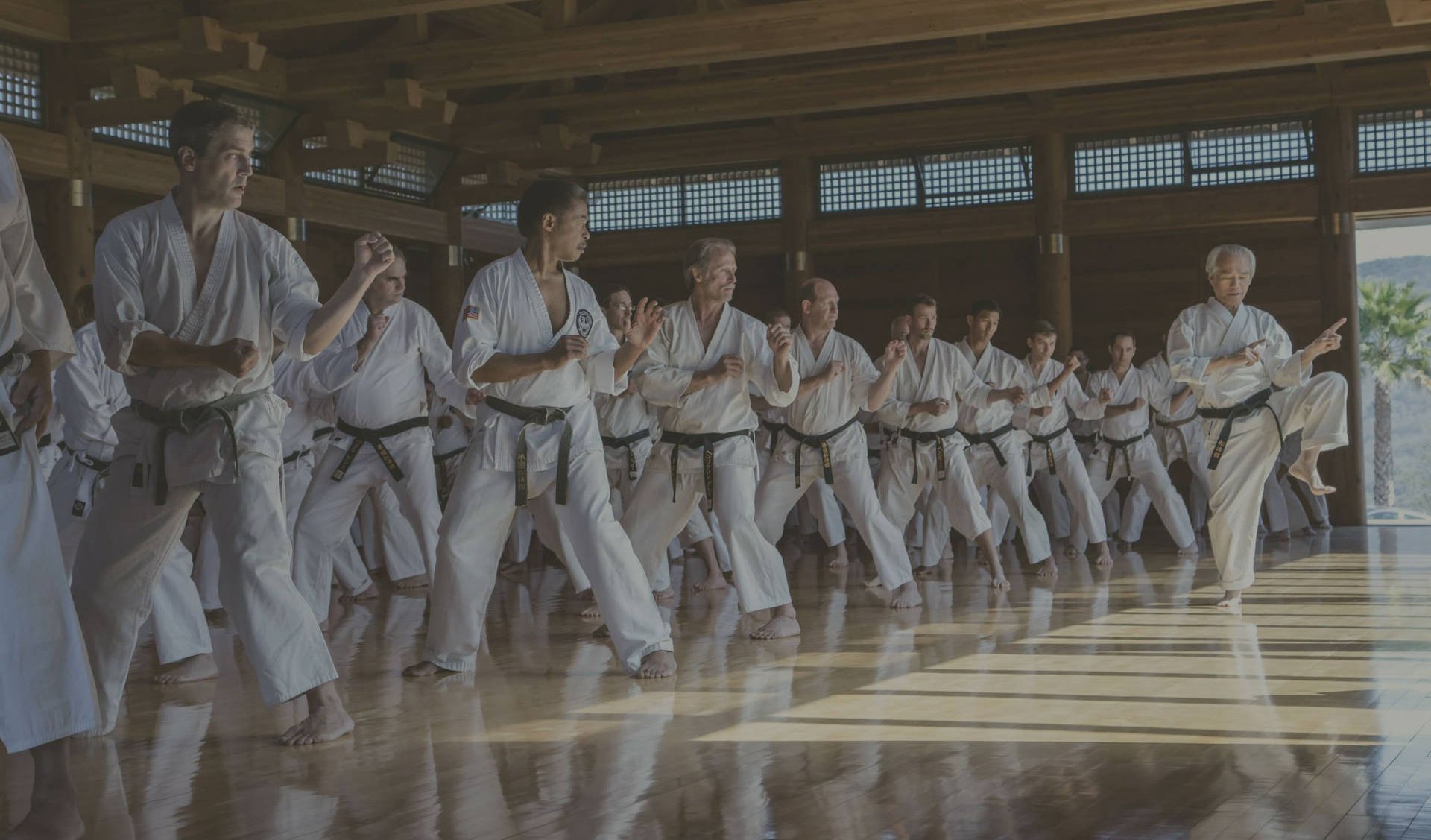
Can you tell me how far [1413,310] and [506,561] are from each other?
2412 cm

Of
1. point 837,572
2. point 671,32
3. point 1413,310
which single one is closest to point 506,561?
point 837,572

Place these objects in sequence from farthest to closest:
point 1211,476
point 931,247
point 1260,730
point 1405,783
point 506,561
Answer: point 931,247 → point 506,561 → point 1211,476 → point 1260,730 → point 1405,783

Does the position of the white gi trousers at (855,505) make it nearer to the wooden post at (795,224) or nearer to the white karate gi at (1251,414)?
the white karate gi at (1251,414)

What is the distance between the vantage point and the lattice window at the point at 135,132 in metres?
9.14

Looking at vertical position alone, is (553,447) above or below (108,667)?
above

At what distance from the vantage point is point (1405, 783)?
113 inches

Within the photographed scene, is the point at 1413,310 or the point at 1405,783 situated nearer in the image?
the point at 1405,783

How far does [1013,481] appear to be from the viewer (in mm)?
7801

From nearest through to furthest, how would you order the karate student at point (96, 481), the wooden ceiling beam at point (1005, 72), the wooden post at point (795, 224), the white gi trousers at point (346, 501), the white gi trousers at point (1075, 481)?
the karate student at point (96, 481), the white gi trousers at point (346, 501), the white gi trousers at point (1075, 481), the wooden ceiling beam at point (1005, 72), the wooden post at point (795, 224)

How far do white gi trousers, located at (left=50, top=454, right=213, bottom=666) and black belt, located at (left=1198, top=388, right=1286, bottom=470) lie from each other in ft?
13.3

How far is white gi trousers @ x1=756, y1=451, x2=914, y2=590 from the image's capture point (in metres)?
6.14

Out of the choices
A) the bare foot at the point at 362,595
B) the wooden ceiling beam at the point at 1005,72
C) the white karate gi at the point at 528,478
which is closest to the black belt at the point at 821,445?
the white karate gi at the point at 528,478

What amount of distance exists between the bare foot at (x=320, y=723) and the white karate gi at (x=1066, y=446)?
5727 mm

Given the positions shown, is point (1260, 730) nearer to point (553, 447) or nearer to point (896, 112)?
point (553, 447)
